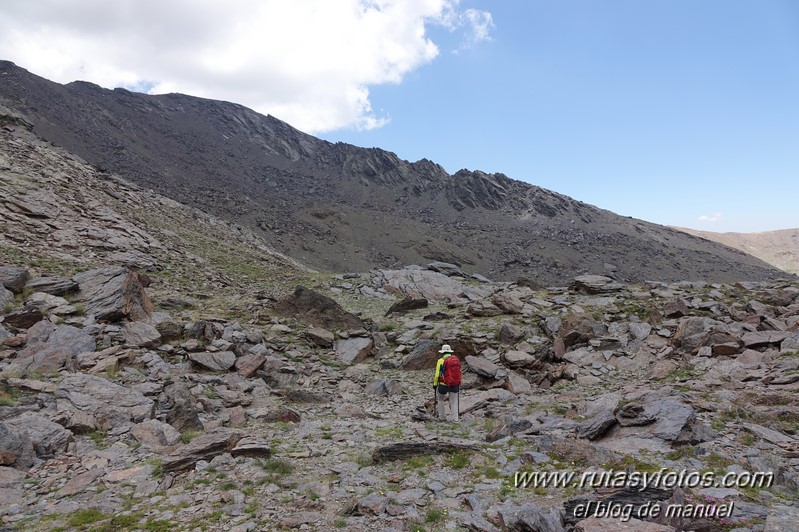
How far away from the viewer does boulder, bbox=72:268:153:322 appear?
16047 mm

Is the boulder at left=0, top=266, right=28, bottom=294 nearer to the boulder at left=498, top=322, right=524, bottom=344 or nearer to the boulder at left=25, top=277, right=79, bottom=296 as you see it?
the boulder at left=25, top=277, right=79, bottom=296

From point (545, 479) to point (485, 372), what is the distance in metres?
8.95

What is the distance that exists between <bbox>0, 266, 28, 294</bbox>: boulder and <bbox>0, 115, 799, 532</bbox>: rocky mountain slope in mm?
75

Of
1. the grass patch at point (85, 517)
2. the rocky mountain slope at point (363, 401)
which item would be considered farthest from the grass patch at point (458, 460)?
the grass patch at point (85, 517)

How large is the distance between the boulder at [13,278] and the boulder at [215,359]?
755 cm

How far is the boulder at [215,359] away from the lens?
15.1 meters

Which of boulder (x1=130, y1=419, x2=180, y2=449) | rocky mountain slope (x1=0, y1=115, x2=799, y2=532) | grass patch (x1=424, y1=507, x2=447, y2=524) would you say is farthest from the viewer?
boulder (x1=130, y1=419, x2=180, y2=449)

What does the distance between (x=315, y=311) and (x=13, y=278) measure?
12.1 metres

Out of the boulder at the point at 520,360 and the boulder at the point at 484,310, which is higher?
the boulder at the point at 484,310

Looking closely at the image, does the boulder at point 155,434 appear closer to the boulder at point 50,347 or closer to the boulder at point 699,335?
the boulder at point 50,347

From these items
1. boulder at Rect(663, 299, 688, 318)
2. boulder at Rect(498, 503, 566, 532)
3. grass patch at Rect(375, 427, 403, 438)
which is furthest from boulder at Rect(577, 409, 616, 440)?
boulder at Rect(663, 299, 688, 318)

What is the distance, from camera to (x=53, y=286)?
16.8m

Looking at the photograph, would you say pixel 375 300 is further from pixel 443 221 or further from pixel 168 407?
pixel 443 221

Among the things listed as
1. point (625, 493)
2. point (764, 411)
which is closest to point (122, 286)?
point (625, 493)
